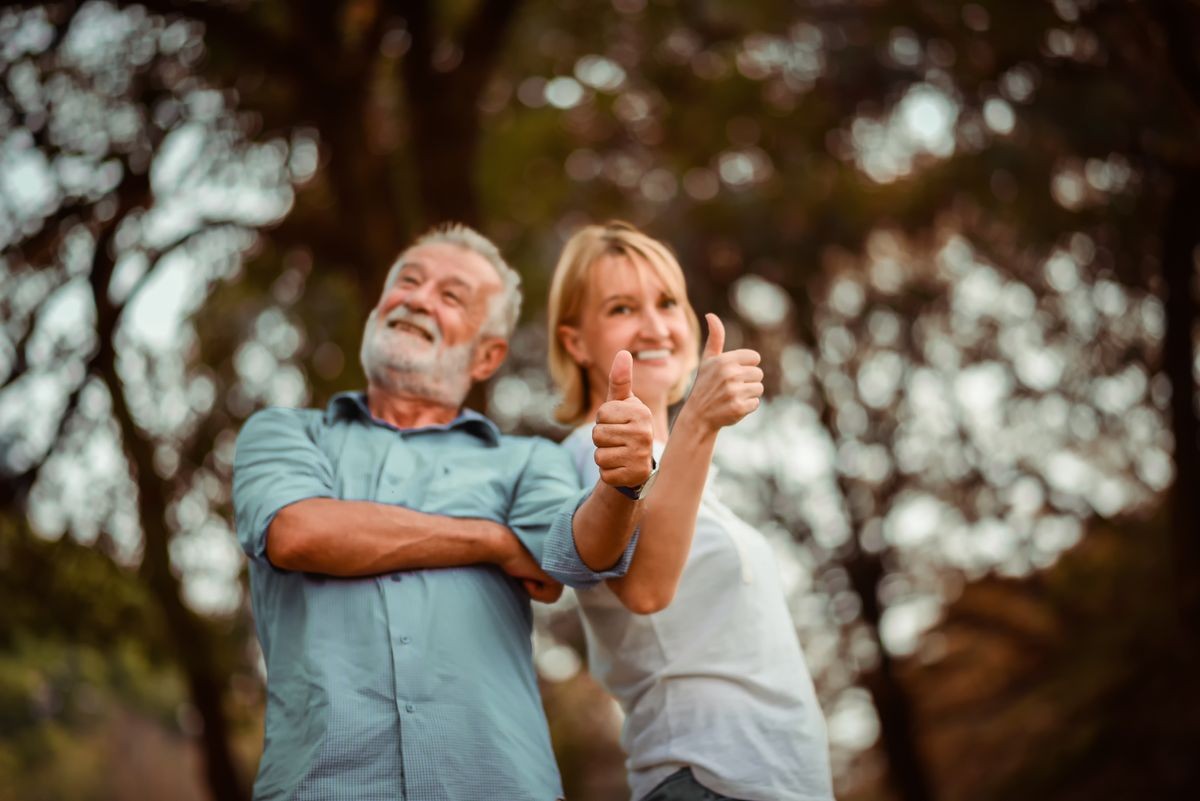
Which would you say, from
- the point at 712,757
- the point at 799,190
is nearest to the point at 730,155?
the point at 799,190

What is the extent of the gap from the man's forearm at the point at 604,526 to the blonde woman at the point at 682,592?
0.08m

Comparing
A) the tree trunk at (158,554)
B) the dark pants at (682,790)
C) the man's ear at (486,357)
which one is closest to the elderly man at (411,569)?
the man's ear at (486,357)

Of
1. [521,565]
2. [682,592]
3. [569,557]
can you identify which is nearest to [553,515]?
[521,565]

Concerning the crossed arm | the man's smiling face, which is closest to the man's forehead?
the man's smiling face

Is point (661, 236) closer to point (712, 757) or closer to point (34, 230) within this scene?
point (34, 230)

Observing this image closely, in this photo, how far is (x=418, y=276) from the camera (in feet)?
9.24

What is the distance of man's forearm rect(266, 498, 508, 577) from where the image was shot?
2.23m

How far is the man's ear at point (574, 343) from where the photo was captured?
2781mm

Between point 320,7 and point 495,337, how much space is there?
3.43 metres

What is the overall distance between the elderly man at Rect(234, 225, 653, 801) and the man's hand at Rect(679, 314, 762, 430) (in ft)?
0.59

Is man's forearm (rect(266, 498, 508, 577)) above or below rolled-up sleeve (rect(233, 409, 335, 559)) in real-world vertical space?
below

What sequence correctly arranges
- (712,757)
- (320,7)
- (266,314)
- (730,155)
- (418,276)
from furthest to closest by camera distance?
(730,155) < (266,314) < (320,7) < (418,276) < (712,757)

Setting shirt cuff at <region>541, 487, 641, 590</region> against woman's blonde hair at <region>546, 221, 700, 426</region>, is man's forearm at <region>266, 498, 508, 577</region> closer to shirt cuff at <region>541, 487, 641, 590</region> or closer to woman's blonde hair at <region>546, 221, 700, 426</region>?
shirt cuff at <region>541, 487, 641, 590</region>

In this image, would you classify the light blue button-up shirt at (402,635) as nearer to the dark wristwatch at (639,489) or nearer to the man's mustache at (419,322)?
the dark wristwatch at (639,489)
